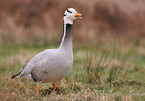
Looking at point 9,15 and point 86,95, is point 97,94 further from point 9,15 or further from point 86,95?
point 9,15

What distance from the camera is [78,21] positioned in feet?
42.8

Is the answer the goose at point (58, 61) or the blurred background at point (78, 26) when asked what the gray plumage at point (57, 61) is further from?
the blurred background at point (78, 26)

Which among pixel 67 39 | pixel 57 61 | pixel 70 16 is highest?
pixel 70 16

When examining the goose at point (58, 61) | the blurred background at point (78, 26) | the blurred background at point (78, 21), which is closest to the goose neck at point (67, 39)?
the goose at point (58, 61)

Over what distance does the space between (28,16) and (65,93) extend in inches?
353

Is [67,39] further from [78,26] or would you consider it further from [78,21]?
[78,21]

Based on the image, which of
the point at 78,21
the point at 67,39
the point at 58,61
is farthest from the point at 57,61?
the point at 78,21

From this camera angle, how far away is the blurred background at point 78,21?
41.6 ft

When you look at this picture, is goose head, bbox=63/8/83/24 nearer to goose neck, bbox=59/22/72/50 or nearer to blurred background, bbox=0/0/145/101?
goose neck, bbox=59/22/72/50

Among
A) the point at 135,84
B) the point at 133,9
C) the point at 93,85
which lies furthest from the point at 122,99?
the point at 133,9

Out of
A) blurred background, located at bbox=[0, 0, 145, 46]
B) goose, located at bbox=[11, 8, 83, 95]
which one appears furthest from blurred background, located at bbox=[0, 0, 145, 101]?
goose, located at bbox=[11, 8, 83, 95]

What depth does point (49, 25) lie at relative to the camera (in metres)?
13.3

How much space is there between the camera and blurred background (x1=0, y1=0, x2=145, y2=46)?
12.7 metres

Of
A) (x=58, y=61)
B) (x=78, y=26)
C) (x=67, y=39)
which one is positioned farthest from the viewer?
(x=78, y=26)
